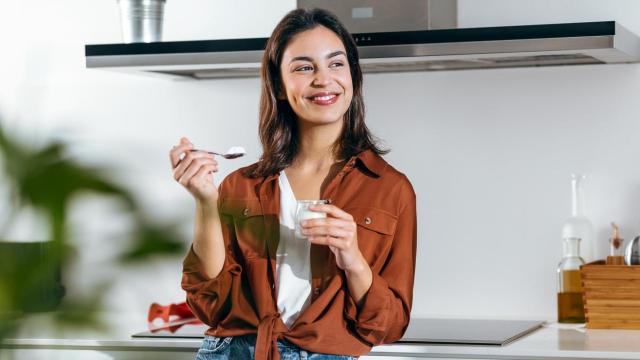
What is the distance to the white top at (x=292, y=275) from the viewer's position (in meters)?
1.75

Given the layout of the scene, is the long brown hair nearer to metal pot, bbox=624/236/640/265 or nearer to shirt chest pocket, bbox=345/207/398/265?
shirt chest pocket, bbox=345/207/398/265

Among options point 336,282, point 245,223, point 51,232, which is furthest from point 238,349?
point 51,232

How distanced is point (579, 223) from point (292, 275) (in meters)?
1.17

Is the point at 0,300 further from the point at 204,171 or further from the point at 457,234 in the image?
the point at 457,234

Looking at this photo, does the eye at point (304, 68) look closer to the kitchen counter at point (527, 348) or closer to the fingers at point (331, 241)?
the fingers at point (331, 241)

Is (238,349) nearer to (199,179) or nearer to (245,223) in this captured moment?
(199,179)

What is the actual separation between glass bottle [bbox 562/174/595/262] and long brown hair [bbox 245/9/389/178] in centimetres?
98

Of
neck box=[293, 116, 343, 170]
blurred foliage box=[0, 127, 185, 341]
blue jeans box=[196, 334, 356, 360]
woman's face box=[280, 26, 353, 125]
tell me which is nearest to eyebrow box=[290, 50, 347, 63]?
woman's face box=[280, 26, 353, 125]

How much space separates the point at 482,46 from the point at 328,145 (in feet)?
1.95

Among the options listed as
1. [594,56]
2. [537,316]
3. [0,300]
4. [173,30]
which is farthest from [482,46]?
[0,300]

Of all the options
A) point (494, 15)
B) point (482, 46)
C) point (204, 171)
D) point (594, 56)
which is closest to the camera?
point (204, 171)

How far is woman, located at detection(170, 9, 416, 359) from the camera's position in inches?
66.2

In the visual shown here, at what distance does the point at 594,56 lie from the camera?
8.08ft

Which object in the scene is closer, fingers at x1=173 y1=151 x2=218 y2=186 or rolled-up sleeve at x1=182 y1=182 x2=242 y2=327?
fingers at x1=173 y1=151 x2=218 y2=186
